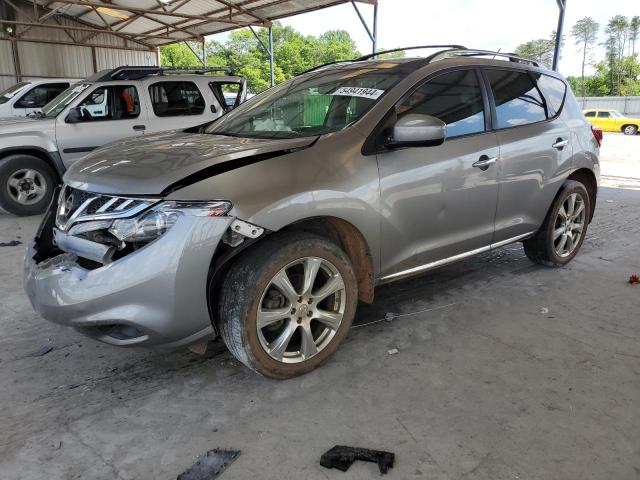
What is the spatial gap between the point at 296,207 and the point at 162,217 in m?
0.66

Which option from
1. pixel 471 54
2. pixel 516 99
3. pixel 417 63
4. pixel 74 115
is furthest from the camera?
pixel 74 115

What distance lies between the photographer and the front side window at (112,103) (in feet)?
24.4

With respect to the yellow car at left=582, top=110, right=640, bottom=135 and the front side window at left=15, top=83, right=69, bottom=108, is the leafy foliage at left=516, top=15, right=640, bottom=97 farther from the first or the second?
the front side window at left=15, top=83, right=69, bottom=108

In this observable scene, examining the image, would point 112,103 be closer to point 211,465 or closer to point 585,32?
point 211,465

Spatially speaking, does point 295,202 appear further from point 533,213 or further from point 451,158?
point 533,213

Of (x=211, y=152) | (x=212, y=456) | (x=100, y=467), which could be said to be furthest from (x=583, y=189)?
(x=100, y=467)

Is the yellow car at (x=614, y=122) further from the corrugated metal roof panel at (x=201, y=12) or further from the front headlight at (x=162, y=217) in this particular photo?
the front headlight at (x=162, y=217)

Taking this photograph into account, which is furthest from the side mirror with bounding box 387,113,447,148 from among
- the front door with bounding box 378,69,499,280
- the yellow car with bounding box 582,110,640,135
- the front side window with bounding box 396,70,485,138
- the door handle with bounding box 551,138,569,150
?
the yellow car with bounding box 582,110,640,135

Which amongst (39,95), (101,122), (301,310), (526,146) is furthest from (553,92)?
(39,95)

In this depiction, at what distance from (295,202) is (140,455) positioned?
136cm

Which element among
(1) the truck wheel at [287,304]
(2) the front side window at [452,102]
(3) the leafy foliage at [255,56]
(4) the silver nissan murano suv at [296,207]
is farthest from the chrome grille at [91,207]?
(3) the leafy foliage at [255,56]

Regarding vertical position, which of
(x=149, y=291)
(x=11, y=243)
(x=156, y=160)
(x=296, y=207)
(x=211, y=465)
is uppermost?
(x=156, y=160)

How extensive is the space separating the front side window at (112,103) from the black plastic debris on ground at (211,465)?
6388mm

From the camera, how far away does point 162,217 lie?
237 centimetres
